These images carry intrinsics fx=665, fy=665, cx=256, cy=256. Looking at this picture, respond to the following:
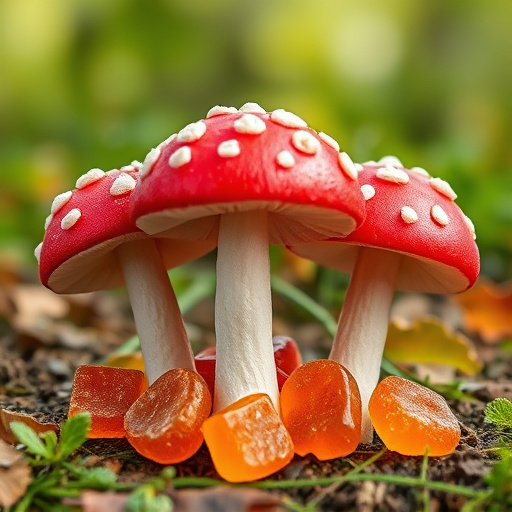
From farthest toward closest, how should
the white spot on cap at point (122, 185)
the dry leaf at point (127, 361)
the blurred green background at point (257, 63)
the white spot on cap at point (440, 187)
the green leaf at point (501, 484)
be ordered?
1. the blurred green background at point (257, 63)
2. the dry leaf at point (127, 361)
3. the white spot on cap at point (440, 187)
4. the white spot on cap at point (122, 185)
5. the green leaf at point (501, 484)

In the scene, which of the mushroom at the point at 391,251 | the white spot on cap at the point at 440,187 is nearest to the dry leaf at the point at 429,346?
the mushroom at the point at 391,251

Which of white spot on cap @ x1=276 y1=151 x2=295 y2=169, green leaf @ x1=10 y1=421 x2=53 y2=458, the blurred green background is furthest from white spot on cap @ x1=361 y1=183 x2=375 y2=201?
the blurred green background

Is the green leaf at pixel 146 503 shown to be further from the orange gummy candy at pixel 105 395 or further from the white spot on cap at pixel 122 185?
the white spot on cap at pixel 122 185

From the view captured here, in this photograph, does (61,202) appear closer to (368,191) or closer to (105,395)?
(105,395)

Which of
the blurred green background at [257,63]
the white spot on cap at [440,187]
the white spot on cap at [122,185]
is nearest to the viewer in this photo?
the white spot on cap at [122,185]

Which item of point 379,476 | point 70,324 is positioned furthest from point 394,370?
point 70,324

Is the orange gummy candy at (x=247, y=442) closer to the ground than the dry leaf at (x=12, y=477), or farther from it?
farther from it
